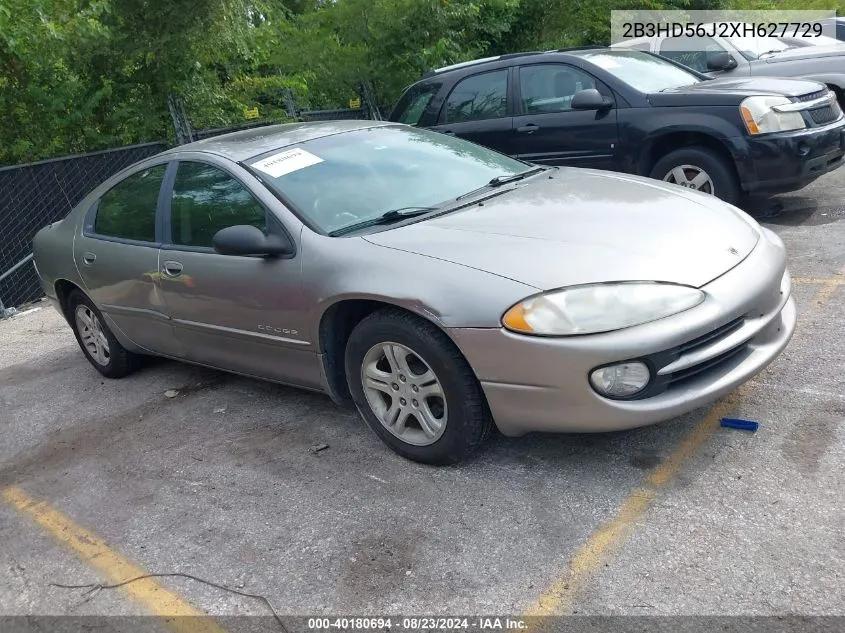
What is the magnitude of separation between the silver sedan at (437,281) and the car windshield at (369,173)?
1 cm

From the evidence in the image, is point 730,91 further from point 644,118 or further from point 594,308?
point 594,308

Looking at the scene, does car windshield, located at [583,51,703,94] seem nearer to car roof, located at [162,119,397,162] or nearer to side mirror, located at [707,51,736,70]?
side mirror, located at [707,51,736,70]

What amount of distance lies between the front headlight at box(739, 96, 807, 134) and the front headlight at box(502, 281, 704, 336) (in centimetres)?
368

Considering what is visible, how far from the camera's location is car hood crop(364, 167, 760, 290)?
295 cm

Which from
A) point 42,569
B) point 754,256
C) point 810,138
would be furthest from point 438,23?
point 42,569

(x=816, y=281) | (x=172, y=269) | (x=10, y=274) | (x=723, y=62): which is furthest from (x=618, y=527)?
(x=10, y=274)

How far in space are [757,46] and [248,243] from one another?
907 cm

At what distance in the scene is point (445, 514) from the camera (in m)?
2.98

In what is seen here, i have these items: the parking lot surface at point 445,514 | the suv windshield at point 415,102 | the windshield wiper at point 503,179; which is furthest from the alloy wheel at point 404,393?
the suv windshield at point 415,102

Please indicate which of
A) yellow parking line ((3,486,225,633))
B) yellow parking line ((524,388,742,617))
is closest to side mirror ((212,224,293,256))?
yellow parking line ((3,486,225,633))

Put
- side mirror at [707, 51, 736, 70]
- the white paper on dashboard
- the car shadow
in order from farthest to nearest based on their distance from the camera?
side mirror at [707, 51, 736, 70] → the car shadow → the white paper on dashboard

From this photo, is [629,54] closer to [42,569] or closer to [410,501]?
[410,501]

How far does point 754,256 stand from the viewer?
10.7 feet

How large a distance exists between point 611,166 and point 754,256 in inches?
140
